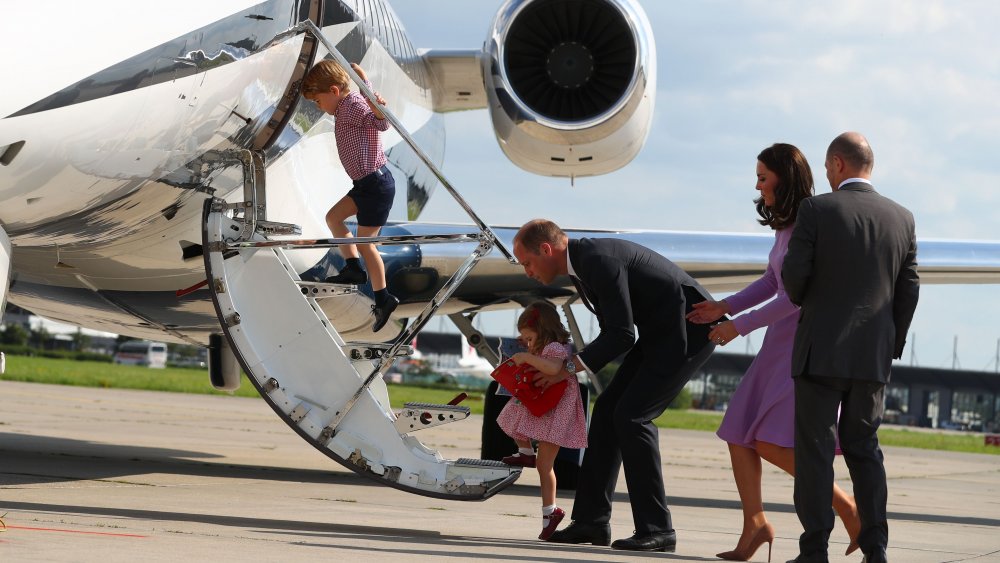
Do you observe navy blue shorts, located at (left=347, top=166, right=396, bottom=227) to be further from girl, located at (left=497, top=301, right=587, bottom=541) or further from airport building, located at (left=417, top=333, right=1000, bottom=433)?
airport building, located at (left=417, top=333, right=1000, bottom=433)

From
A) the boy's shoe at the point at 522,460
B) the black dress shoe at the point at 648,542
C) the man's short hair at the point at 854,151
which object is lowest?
the black dress shoe at the point at 648,542

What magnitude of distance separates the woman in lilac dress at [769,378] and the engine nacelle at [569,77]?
5.34 metres

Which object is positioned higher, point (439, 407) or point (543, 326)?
point (543, 326)

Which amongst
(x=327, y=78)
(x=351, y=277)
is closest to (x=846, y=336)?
(x=351, y=277)

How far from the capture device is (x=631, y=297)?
655 cm

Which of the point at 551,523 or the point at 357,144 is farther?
the point at 357,144

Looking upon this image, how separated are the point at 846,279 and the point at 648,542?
1.70 meters

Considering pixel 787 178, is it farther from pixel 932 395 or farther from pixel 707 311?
pixel 932 395

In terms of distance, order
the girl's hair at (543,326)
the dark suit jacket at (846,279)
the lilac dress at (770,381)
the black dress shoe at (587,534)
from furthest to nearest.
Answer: the girl's hair at (543,326) < the black dress shoe at (587,534) < the lilac dress at (770,381) < the dark suit jacket at (846,279)

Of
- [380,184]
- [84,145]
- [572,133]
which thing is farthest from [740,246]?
[84,145]

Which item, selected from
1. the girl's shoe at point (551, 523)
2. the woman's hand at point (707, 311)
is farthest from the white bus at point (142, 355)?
the woman's hand at point (707, 311)

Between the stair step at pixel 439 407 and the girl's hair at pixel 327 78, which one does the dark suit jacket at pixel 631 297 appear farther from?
the girl's hair at pixel 327 78

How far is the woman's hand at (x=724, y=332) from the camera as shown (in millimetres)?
6180

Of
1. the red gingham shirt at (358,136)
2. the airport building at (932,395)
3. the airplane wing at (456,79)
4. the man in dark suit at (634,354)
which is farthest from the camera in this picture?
the airport building at (932,395)
